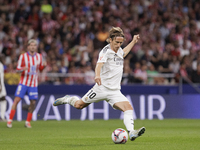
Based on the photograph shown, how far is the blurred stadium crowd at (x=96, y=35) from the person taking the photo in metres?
16.9

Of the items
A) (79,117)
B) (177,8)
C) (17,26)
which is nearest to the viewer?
(79,117)

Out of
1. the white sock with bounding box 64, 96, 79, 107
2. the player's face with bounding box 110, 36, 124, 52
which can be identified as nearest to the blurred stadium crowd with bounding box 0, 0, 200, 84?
the white sock with bounding box 64, 96, 79, 107

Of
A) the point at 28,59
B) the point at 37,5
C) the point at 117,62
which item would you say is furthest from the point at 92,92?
the point at 37,5

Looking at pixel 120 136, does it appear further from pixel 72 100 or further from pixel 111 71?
pixel 72 100

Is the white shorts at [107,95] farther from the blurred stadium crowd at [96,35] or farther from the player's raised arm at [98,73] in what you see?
the blurred stadium crowd at [96,35]

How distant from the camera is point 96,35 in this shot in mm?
19281

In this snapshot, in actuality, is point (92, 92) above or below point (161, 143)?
above

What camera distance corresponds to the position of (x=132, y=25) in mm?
20625

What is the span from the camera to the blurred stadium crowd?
55.6 feet

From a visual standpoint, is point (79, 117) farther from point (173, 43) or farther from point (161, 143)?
point (161, 143)

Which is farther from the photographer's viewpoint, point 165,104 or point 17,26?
point 17,26

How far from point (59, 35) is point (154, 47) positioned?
4.27 metres

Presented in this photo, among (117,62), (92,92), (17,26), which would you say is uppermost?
(17,26)

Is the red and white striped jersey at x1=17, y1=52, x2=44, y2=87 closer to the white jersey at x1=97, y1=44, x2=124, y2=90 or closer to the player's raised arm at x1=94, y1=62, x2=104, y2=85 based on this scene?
the white jersey at x1=97, y1=44, x2=124, y2=90
